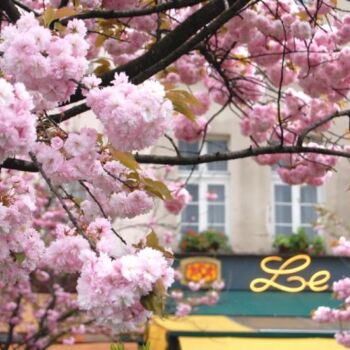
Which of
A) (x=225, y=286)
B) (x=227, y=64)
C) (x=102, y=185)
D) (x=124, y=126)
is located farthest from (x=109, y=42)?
(x=225, y=286)

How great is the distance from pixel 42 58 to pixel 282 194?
10.3 metres

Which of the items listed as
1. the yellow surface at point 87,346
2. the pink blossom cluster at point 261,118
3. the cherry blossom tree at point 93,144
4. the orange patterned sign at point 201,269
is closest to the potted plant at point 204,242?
the orange patterned sign at point 201,269

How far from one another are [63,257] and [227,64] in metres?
3.28

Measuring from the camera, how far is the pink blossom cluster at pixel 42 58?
192 centimetres

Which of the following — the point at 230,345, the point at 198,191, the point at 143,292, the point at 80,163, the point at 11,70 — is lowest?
the point at 230,345

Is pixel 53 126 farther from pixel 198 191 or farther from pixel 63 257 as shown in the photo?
pixel 198 191

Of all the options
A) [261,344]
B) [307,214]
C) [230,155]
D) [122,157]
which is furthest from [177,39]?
[307,214]

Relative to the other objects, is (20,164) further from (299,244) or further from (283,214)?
(283,214)

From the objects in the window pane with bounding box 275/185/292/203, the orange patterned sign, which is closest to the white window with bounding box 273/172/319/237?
the window pane with bounding box 275/185/292/203

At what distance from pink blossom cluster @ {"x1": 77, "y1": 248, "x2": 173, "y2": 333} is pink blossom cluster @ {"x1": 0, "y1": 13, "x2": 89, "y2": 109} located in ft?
1.63

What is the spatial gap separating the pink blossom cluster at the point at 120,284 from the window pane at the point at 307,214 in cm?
1051

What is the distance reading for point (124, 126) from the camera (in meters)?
1.83

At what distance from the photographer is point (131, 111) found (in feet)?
5.93

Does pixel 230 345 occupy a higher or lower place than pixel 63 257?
lower
